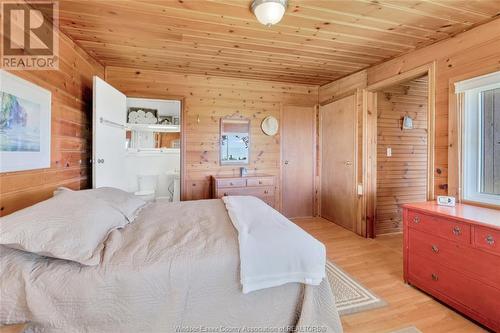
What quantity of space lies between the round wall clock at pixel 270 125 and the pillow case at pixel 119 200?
2.36 m

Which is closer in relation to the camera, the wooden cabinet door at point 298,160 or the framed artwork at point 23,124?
the framed artwork at point 23,124

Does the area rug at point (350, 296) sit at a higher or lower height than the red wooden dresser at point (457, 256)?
lower

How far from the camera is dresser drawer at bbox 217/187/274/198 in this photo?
3.44 m

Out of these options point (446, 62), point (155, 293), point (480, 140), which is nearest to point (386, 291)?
point (480, 140)

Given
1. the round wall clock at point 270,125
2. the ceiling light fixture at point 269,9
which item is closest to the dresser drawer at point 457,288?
the ceiling light fixture at point 269,9

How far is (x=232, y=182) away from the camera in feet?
11.4

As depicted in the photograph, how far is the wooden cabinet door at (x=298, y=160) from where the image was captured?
4.09 metres

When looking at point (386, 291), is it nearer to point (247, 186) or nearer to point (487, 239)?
point (487, 239)

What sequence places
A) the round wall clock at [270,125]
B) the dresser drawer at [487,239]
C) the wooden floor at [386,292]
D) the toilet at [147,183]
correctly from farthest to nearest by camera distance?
the toilet at [147,183]
the round wall clock at [270,125]
the wooden floor at [386,292]
the dresser drawer at [487,239]

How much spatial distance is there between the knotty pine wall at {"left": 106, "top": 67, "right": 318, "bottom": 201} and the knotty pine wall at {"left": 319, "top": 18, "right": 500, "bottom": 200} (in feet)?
5.78

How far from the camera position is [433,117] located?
95.6 inches

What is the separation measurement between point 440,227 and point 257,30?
2.21 meters

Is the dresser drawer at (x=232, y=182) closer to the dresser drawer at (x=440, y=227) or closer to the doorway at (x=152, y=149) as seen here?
the doorway at (x=152, y=149)

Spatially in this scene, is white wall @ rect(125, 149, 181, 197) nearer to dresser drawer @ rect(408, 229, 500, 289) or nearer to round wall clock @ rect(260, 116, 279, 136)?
round wall clock @ rect(260, 116, 279, 136)
